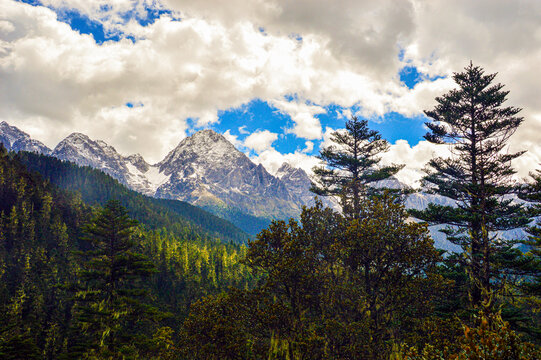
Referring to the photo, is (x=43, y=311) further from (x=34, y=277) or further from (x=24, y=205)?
(x=24, y=205)

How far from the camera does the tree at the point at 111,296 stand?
76.4 feet

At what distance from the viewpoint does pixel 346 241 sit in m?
12.4

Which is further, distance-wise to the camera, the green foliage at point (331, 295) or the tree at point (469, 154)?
the tree at point (469, 154)

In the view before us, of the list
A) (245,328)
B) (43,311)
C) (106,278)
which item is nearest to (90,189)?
(43,311)

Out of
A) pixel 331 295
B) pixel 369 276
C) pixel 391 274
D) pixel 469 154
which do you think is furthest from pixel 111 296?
pixel 469 154

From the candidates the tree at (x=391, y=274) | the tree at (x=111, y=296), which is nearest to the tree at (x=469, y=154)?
the tree at (x=391, y=274)

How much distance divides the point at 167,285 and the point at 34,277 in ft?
120

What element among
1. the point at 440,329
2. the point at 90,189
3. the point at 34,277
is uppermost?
the point at 90,189

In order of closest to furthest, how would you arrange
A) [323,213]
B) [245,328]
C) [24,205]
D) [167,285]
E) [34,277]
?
1. [245,328]
2. [323,213]
3. [34,277]
4. [24,205]
5. [167,285]

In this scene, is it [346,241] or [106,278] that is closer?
[346,241]

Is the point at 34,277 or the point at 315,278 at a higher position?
the point at 315,278

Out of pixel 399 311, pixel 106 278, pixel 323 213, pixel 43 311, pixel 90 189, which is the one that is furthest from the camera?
pixel 90 189

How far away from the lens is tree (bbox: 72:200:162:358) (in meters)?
23.3

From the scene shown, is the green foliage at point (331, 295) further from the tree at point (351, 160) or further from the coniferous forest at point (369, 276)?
the tree at point (351, 160)
